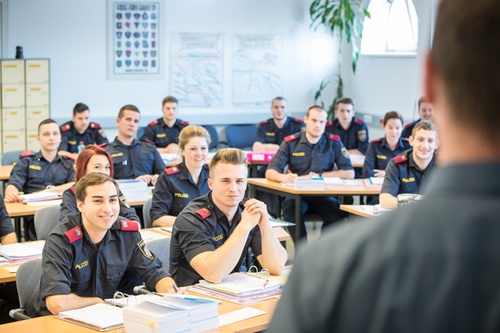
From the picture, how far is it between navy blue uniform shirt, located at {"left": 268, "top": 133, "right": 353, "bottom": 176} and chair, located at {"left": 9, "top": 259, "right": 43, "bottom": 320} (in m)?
3.93

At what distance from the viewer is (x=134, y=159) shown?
723cm

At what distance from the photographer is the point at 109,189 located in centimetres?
383

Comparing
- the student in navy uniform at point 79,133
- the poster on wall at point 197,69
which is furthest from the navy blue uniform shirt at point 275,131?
the student in navy uniform at point 79,133

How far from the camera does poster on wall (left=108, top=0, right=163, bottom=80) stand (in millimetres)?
10219

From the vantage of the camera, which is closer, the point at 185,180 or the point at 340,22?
the point at 185,180

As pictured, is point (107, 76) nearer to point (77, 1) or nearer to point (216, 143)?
point (77, 1)

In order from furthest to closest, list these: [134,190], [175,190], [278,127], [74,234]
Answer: [278,127], [134,190], [175,190], [74,234]

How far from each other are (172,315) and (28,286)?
3.52 feet

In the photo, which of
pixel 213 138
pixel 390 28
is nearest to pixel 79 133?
pixel 213 138

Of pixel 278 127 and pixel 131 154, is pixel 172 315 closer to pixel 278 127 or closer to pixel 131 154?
pixel 131 154

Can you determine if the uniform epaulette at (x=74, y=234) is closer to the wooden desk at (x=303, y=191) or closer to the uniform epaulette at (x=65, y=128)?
the wooden desk at (x=303, y=191)

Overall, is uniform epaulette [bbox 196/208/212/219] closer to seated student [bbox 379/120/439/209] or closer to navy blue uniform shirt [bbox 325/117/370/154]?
seated student [bbox 379/120/439/209]

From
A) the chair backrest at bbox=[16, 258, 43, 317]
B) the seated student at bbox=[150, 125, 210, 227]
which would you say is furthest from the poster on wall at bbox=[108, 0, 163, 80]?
the chair backrest at bbox=[16, 258, 43, 317]

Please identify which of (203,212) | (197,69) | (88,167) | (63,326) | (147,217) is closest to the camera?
(63,326)
